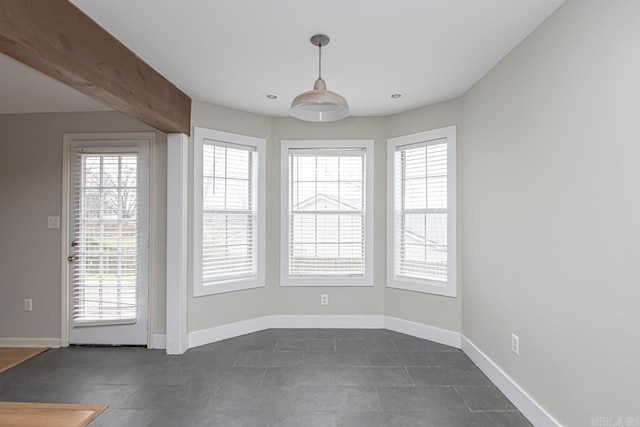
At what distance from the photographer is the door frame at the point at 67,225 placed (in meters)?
3.45

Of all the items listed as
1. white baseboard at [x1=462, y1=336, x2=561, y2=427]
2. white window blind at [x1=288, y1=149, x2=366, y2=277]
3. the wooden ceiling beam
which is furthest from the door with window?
white baseboard at [x1=462, y1=336, x2=561, y2=427]

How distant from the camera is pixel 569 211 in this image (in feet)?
6.12

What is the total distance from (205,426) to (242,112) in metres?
3.04

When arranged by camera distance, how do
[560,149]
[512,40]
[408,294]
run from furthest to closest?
[408,294], [512,40], [560,149]

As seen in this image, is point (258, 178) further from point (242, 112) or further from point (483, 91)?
point (483, 91)

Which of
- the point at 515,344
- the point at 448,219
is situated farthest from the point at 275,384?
the point at 448,219

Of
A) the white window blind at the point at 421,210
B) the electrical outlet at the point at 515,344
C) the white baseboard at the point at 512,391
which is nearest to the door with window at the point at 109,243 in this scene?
the white window blind at the point at 421,210

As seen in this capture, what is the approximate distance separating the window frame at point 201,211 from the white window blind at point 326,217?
0.35m

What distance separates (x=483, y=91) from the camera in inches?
114

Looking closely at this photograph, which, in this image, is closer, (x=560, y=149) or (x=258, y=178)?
(x=560, y=149)

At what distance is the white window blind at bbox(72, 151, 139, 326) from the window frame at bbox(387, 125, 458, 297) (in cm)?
279

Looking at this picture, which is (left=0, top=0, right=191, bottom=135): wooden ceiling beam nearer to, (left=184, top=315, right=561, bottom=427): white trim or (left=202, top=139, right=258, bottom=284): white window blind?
(left=202, top=139, right=258, bottom=284): white window blind

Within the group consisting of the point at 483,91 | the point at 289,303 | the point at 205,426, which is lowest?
the point at 205,426

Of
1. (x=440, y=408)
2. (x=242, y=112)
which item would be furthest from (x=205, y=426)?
(x=242, y=112)
